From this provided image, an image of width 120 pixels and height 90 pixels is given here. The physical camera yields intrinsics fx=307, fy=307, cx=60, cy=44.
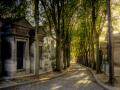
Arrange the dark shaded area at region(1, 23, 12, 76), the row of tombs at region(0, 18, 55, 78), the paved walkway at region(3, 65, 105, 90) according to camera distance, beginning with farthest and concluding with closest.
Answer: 1. the dark shaded area at region(1, 23, 12, 76)
2. the row of tombs at region(0, 18, 55, 78)
3. the paved walkway at region(3, 65, 105, 90)

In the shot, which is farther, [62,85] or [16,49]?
[16,49]

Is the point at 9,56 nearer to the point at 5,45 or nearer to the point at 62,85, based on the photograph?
the point at 5,45

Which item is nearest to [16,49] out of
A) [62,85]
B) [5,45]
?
[5,45]

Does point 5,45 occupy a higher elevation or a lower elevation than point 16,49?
higher

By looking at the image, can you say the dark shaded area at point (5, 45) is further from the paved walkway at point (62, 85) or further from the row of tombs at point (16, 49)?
the paved walkway at point (62, 85)

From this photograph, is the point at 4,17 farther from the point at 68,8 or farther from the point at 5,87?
the point at 68,8

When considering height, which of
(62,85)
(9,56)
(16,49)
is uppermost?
(16,49)

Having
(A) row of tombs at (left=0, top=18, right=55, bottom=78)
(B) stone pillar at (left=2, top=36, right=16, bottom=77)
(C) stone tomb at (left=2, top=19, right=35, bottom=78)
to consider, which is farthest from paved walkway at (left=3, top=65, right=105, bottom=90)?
(C) stone tomb at (left=2, top=19, right=35, bottom=78)

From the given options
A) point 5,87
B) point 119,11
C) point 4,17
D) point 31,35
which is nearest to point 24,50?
point 31,35

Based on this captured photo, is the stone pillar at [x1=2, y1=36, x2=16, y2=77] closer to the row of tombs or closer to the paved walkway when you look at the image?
the row of tombs

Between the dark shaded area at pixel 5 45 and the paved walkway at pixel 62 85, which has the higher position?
the dark shaded area at pixel 5 45

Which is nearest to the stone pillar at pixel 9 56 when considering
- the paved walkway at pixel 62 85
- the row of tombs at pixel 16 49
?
the row of tombs at pixel 16 49

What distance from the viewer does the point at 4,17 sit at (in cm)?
2269

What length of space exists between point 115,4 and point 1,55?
47.8 ft
